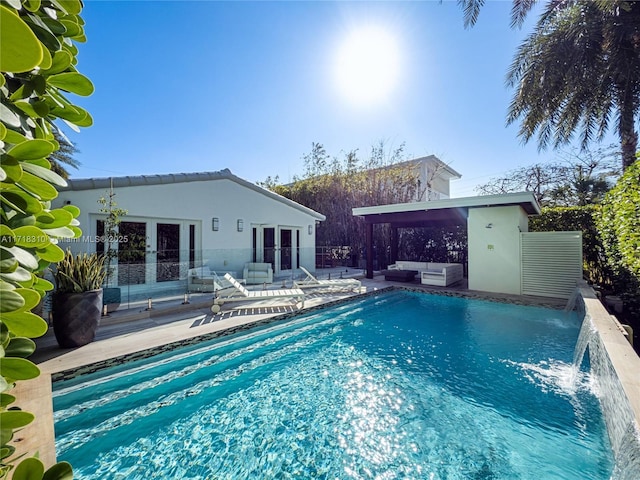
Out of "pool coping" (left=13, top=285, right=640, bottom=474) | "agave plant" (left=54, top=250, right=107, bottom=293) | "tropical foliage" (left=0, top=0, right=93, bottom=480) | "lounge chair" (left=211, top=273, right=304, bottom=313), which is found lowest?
"pool coping" (left=13, top=285, right=640, bottom=474)

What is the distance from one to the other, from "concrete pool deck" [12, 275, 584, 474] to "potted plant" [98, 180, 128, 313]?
15.3 inches

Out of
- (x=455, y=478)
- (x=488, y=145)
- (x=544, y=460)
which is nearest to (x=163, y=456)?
(x=455, y=478)

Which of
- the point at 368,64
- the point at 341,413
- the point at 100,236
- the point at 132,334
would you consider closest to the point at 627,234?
the point at 341,413

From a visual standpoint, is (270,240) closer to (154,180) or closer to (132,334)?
(154,180)

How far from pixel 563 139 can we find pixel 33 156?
603 inches

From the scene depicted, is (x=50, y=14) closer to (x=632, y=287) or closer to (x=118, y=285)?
(x=118, y=285)

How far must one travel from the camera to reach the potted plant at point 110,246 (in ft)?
23.2

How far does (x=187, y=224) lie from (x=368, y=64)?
8.28m

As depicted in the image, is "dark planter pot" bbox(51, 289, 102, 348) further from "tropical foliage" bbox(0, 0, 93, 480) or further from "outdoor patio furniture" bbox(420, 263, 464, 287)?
"outdoor patio furniture" bbox(420, 263, 464, 287)

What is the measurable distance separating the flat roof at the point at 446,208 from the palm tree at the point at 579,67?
3263 mm

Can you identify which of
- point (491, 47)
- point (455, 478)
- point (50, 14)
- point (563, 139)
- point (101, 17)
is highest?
point (491, 47)

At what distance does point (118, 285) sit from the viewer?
24.7 feet

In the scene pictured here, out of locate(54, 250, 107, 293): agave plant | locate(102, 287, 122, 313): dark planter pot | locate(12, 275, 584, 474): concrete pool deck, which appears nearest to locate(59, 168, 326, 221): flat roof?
locate(54, 250, 107, 293): agave plant

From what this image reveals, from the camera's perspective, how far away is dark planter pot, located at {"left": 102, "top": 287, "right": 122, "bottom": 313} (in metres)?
7.00
